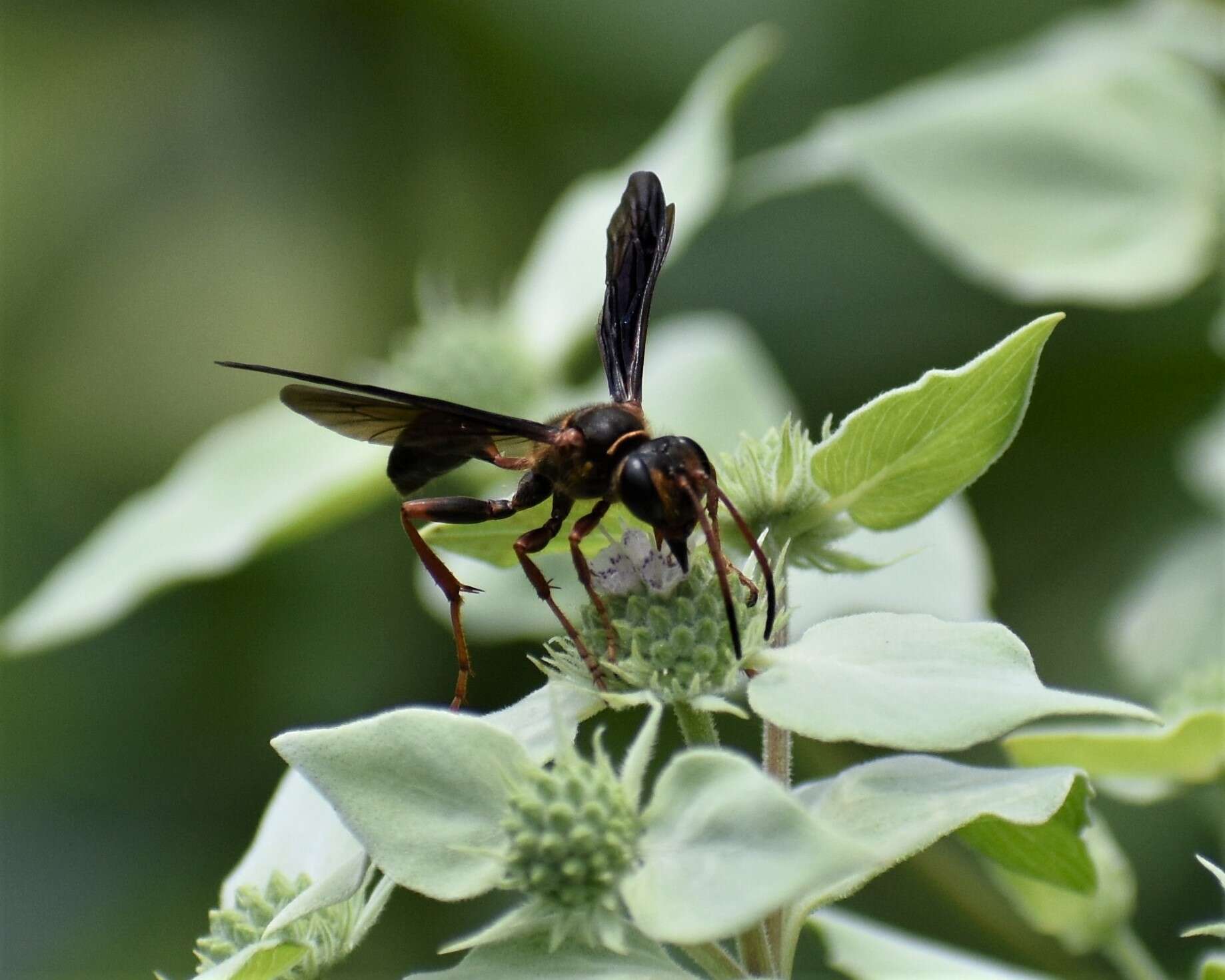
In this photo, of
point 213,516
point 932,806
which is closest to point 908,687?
point 932,806

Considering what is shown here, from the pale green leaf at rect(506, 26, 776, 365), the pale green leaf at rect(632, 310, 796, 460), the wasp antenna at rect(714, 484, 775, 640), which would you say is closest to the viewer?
the wasp antenna at rect(714, 484, 775, 640)

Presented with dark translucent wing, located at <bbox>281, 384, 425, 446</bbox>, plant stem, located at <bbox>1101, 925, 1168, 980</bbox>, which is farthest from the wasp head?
plant stem, located at <bbox>1101, 925, 1168, 980</bbox>

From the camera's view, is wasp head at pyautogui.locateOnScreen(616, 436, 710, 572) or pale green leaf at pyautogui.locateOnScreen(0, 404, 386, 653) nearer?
wasp head at pyautogui.locateOnScreen(616, 436, 710, 572)

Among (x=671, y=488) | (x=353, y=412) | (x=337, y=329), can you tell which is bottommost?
(x=671, y=488)

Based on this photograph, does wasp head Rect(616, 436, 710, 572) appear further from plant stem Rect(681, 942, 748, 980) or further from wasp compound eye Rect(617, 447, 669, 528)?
plant stem Rect(681, 942, 748, 980)

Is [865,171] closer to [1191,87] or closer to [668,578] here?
[1191,87]

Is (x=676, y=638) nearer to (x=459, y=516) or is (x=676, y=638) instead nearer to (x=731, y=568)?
(x=731, y=568)

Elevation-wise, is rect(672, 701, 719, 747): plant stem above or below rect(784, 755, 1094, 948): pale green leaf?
above

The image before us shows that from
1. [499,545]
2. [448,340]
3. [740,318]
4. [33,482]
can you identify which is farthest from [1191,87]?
[33,482]
